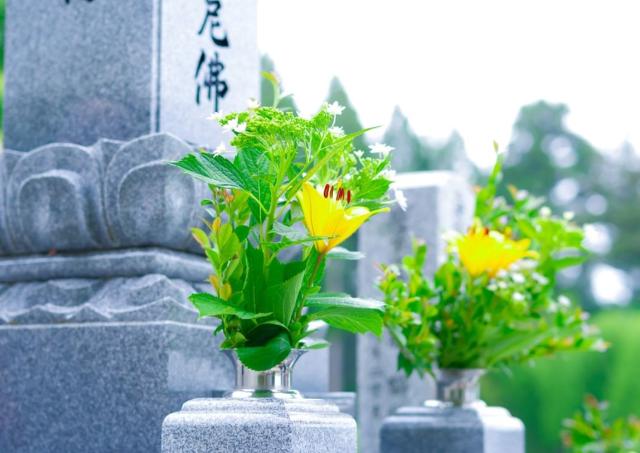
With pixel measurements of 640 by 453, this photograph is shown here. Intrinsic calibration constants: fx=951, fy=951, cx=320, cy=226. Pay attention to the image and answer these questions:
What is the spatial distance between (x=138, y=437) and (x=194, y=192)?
858 millimetres

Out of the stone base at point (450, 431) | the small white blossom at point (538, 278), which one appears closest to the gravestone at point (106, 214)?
the stone base at point (450, 431)

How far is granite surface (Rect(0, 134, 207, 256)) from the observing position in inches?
→ 129

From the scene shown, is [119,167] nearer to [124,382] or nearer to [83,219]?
[83,219]

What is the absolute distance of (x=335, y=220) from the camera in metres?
2.43

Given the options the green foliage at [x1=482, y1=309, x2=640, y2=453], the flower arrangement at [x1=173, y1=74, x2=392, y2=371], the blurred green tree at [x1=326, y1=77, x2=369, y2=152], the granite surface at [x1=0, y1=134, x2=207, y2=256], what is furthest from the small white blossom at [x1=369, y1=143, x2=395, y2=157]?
the green foliage at [x1=482, y1=309, x2=640, y2=453]

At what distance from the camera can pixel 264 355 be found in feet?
7.95

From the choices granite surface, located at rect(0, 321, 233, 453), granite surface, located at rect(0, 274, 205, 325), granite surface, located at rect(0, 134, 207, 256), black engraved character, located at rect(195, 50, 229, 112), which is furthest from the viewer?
black engraved character, located at rect(195, 50, 229, 112)

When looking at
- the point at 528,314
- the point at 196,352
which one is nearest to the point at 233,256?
the point at 196,352

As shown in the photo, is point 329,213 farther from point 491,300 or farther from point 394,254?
point 394,254

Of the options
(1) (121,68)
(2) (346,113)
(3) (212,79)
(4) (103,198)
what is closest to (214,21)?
(3) (212,79)

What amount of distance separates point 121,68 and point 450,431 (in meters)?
1.96

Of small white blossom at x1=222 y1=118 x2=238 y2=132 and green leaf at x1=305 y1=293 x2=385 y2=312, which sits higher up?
small white blossom at x1=222 y1=118 x2=238 y2=132

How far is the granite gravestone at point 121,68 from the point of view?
3566mm

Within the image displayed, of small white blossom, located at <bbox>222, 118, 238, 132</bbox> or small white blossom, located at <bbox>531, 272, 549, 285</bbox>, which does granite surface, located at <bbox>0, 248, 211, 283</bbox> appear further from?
small white blossom, located at <bbox>531, 272, 549, 285</bbox>
